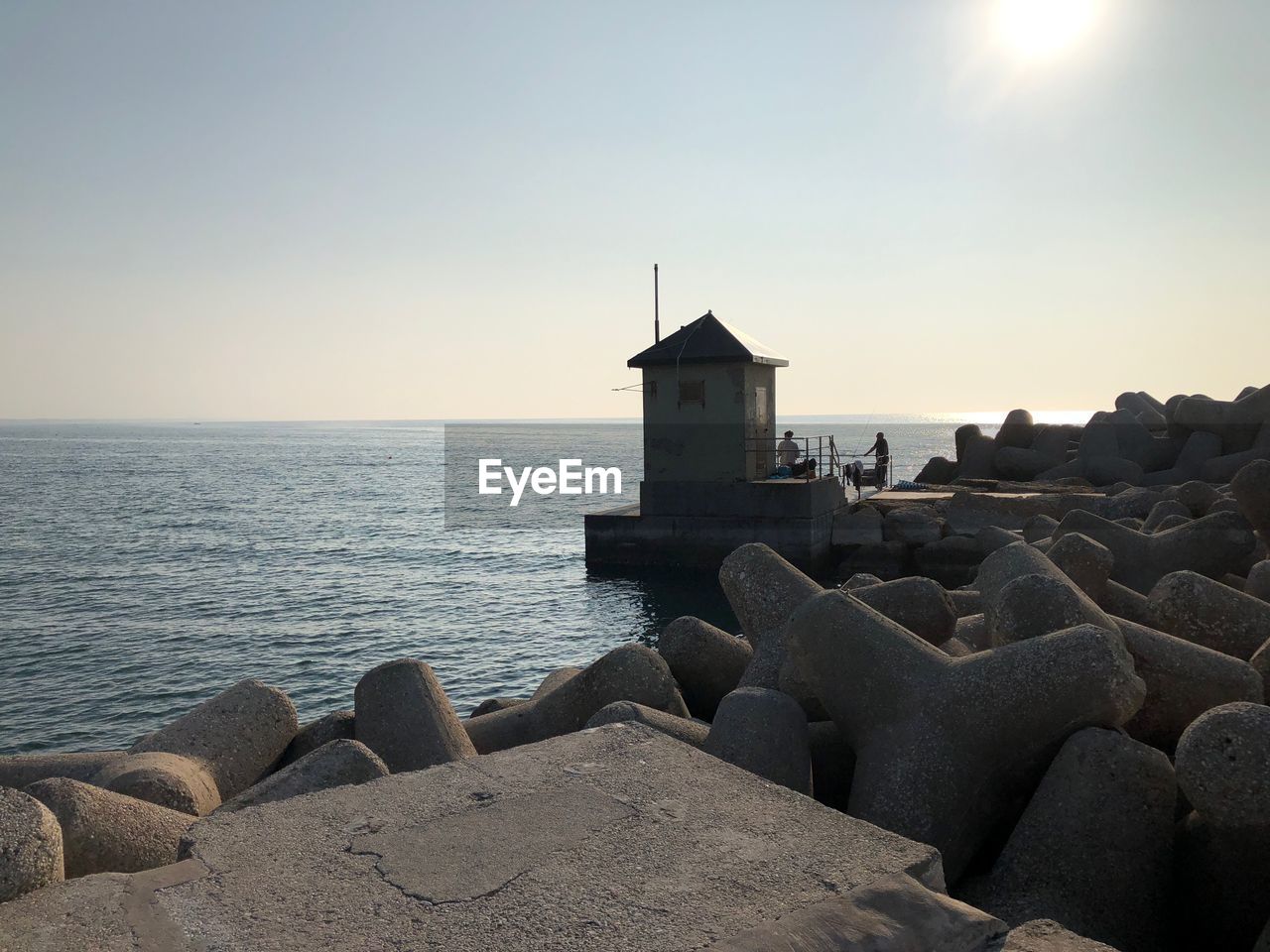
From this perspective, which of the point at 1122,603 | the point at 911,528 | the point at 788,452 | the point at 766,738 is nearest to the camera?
the point at 766,738

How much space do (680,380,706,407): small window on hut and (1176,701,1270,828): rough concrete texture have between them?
1834 cm

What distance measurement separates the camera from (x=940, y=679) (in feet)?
13.1

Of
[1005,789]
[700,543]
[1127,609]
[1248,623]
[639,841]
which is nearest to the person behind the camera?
[639,841]

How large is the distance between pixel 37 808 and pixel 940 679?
10.6 ft

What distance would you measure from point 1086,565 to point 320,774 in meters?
4.60

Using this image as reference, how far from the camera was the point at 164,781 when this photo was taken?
4.64 m

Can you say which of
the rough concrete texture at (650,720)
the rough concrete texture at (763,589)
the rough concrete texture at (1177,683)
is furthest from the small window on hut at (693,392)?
the rough concrete texture at (1177,683)

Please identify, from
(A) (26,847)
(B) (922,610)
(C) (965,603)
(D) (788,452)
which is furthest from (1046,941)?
(D) (788,452)

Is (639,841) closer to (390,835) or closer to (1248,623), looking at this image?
(390,835)

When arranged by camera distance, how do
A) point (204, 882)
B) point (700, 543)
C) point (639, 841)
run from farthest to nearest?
point (700, 543), point (639, 841), point (204, 882)

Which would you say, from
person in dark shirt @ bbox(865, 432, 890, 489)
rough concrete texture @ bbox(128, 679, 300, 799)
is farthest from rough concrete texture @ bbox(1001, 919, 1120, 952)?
person in dark shirt @ bbox(865, 432, 890, 489)

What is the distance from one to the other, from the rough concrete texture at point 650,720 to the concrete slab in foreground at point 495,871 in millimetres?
1053

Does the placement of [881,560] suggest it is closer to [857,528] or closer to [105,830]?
[857,528]

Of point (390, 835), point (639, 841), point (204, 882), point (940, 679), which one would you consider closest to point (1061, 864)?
point (940, 679)
